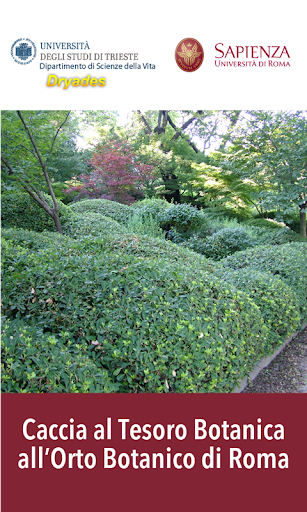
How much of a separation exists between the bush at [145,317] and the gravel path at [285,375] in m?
0.26

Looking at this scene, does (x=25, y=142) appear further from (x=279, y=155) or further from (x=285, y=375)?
(x=285, y=375)

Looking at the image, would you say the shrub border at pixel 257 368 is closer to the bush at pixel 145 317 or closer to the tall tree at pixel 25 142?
the bush at pixel 145 317

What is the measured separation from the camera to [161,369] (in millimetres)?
2121

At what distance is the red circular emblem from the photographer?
14.6 ft

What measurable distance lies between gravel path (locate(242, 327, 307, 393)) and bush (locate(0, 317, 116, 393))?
1.49m

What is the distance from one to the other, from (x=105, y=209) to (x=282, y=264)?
5099mm

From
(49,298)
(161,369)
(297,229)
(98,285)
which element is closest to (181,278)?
(98,285)

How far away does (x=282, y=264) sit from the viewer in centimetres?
450

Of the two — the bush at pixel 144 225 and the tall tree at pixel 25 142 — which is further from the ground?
the tall tree at pixel 25 142

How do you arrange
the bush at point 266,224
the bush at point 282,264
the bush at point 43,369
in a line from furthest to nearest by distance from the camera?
the bush at point 266,224, the bush at point 282,264, the bush at point 43,369

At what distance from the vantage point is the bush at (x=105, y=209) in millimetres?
8352

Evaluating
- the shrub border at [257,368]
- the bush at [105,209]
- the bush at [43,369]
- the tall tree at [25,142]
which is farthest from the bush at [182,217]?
the bush at [43,369]

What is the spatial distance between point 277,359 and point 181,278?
1.52m

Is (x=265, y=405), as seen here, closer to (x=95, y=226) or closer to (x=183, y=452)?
(x=183, y=452)
